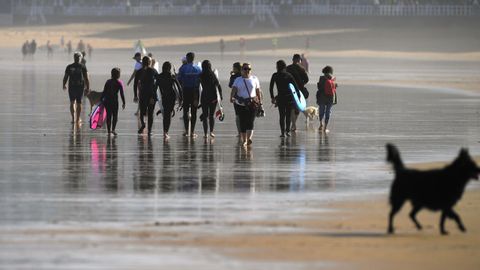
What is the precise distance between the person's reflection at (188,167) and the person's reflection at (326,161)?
1575 millimetres

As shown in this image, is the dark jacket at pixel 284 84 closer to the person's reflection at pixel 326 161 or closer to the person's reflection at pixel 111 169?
the person's reflection at pixel 326 161

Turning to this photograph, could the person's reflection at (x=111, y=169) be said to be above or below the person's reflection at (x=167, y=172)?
above

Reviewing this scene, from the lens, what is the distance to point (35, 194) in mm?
17453

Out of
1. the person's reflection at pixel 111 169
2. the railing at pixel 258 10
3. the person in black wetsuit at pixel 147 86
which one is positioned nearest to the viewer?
the person's reflection at pixel 111 169

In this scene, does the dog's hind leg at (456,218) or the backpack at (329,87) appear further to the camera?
the backpack at (329,87)

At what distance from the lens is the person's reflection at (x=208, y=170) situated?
61.1ft

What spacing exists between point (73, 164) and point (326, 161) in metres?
3.71

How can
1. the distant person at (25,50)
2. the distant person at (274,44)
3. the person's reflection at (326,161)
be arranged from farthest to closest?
the distant person at (274,44) < the distant person at (25,50) < the person's reflection at (326,161)

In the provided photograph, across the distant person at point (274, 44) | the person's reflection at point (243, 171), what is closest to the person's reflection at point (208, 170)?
the person's reflection at point (243, 171)

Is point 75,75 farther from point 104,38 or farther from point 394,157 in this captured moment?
point 104,38

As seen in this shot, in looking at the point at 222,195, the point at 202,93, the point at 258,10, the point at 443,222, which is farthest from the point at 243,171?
the point at 258,10

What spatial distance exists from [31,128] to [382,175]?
10241mm

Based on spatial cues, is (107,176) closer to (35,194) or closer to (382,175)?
(35,194)

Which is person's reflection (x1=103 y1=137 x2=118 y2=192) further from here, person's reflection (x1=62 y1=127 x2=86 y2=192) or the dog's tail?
the dog's tail
